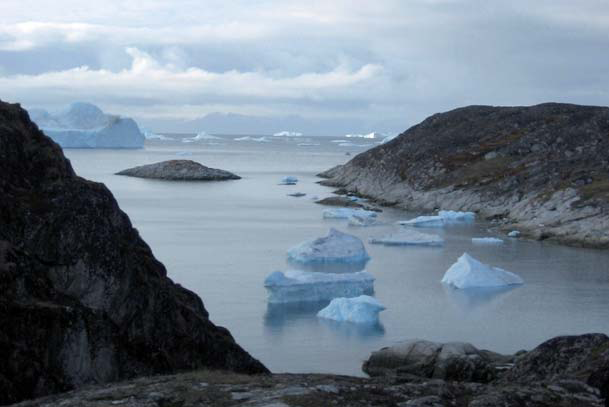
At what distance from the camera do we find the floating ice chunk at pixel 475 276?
26.9 meters

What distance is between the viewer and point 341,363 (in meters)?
18.0

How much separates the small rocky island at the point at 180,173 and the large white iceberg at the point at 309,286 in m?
55.0

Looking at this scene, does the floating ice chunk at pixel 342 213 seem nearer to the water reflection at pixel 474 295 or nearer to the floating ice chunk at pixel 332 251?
the floating ice chunk at pixel 332 251

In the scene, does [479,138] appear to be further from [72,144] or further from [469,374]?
[72,144]

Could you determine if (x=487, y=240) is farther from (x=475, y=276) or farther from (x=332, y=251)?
(x=475, y=276)

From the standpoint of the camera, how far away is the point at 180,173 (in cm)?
8031

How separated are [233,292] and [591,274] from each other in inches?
471

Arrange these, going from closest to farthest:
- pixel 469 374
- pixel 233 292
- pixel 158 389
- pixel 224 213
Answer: pixel 158 389, pixel 469 374, pixel 233 292, pixel 224 213

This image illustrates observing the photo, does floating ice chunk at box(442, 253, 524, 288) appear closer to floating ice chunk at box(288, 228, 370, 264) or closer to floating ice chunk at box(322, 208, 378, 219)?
floating ice chunk at box(288, 228, 370, 264)

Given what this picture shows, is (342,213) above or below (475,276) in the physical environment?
above

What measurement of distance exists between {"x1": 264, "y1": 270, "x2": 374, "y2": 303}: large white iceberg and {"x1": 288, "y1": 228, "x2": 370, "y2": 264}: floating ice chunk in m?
5.24

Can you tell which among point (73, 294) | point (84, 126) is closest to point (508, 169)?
point (73, 294)

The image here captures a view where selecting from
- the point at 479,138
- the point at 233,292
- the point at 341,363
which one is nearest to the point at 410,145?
the point at 479,138

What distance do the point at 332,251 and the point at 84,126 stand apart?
9497 centimetres
